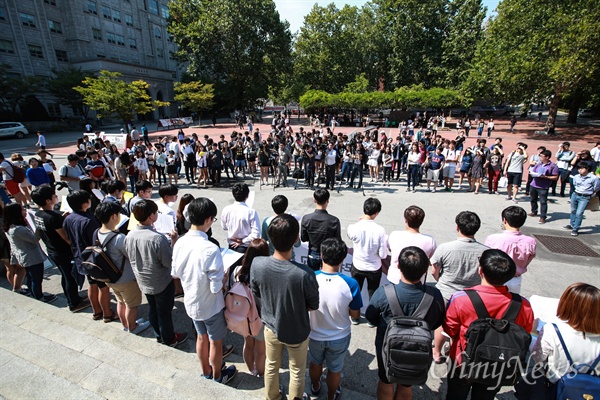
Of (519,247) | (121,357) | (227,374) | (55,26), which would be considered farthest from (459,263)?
(55,26)

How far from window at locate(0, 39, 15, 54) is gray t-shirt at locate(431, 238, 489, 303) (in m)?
48.6

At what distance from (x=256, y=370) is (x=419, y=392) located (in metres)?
1.72

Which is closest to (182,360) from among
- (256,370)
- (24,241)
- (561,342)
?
(256,370)

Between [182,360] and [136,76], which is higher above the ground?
[136,76]


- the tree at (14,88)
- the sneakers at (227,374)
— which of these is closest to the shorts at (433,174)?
the sneakers at (227,374)

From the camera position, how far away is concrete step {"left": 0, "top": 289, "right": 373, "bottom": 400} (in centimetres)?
252

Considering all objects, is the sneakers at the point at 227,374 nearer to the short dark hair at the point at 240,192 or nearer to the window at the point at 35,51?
the short dark hair at the point at 240,192

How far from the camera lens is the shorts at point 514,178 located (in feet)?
29.9

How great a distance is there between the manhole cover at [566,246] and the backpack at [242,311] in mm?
6883

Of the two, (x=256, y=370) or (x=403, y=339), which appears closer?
(x=403, y=339)

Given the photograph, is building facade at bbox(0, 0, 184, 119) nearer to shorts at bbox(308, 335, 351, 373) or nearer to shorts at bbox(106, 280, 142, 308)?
shorts at bbox(106, 280, 142, 308)

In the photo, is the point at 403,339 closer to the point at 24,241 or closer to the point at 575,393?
the point at 575,393

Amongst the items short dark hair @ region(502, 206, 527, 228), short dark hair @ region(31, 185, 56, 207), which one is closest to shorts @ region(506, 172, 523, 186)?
short dark hair @ region(502, 206, 527, 228)

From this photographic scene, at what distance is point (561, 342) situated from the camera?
80.8 inches
